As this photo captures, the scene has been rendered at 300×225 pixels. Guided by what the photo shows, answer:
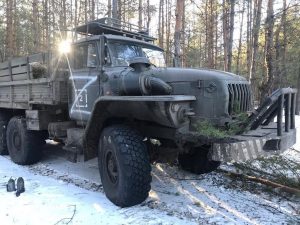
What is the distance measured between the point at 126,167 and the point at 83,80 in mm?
1943

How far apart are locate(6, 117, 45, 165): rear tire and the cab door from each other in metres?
1.38

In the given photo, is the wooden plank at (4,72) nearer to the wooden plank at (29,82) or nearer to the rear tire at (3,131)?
the wooden plank at (29,82)

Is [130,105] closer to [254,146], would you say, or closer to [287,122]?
[254,146]

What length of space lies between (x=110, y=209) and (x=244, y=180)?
2298 millimetres

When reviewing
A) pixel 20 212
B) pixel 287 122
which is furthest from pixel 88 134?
pixel 287 122

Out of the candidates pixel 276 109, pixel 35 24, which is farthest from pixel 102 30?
pixel 35 24

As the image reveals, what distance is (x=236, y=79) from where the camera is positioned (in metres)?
4.72

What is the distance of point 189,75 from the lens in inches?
182

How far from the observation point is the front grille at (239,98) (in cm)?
450

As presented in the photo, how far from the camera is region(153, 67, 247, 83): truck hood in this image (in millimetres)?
4477

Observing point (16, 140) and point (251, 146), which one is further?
point (16, 140)

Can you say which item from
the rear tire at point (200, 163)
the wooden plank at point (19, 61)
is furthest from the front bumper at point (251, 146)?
the wooden plank at point (19, 61)

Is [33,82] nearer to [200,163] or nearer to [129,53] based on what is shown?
[129,53]

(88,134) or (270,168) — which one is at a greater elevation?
(88,134)
